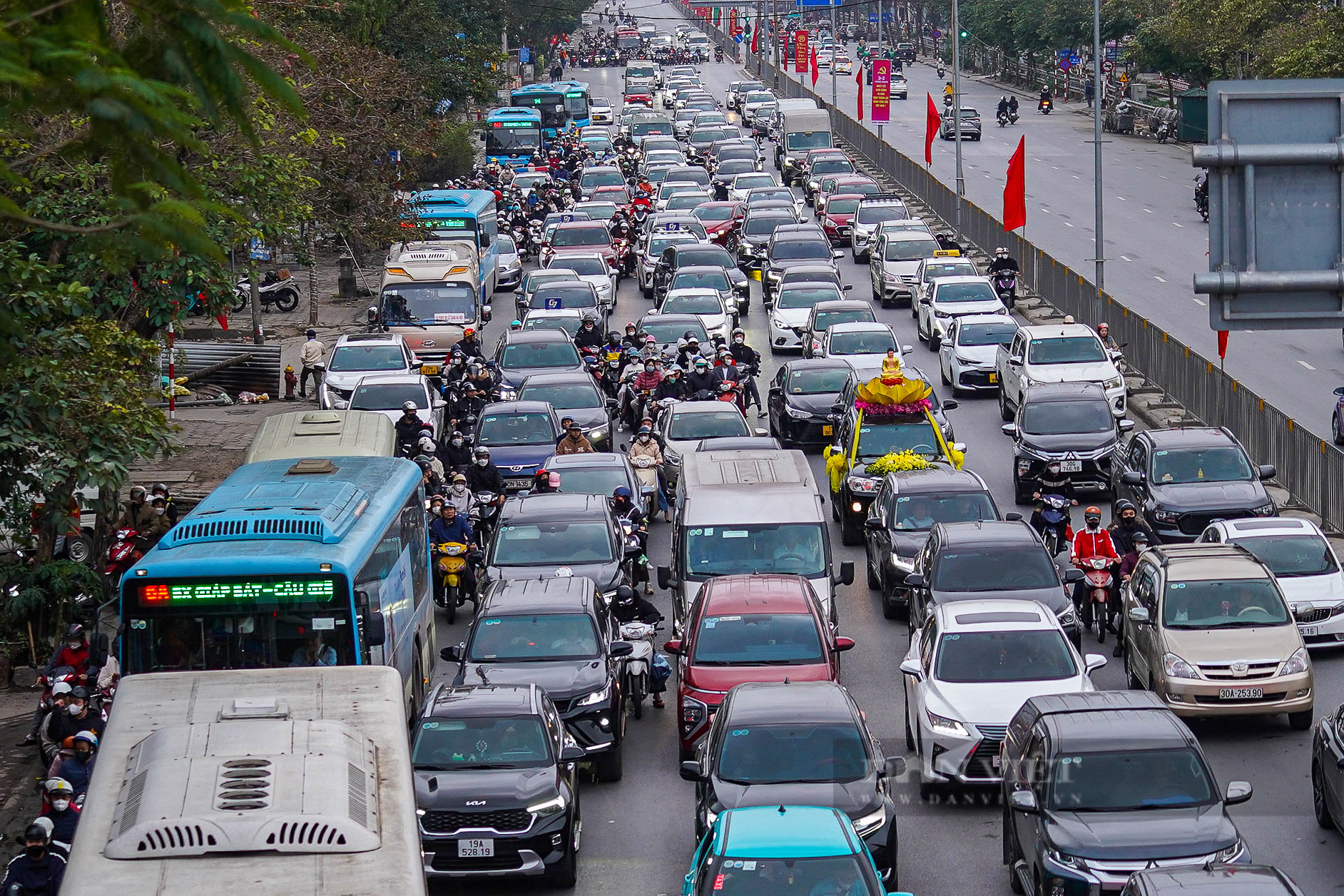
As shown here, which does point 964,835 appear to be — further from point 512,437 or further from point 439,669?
point 512,437

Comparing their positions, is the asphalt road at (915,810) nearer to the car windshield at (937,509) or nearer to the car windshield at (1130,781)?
the car windshield at (937,509)

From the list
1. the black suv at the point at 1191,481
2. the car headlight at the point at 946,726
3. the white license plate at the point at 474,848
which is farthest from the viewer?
the black suv at the point at 1191,481


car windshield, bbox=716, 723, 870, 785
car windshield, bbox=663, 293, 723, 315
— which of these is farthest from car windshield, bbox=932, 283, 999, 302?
car windshield, bbox=716, 723, 870, 785

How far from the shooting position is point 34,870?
42.8 ft

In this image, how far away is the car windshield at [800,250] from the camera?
150 ft

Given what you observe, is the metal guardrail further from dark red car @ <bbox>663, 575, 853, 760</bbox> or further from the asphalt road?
dark red car @ <bbox>663, 575, 853, 760</bbox>

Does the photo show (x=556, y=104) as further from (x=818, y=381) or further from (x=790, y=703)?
(x=790, y=703)

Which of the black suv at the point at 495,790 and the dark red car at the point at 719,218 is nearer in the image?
the black suv at the point at 495,790

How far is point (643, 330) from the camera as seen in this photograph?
35.9m

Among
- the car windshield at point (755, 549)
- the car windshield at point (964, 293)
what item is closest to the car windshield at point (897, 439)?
the car windshield at point (755, 549)

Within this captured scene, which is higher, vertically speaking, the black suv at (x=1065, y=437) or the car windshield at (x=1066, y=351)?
the car windshield at (x=1066, y=351)

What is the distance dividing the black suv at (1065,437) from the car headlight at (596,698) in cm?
1137

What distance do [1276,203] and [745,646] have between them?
826 centimetres

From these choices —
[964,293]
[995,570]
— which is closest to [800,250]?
[964,293]
